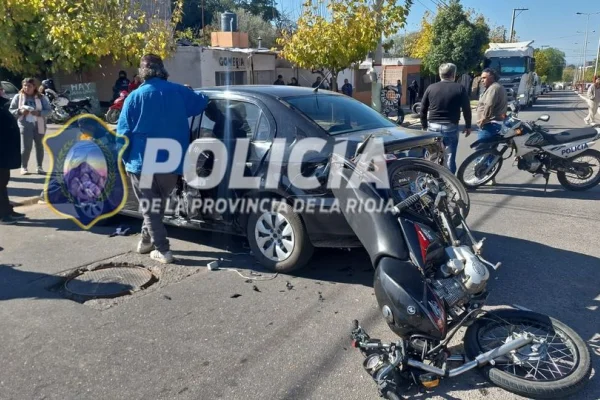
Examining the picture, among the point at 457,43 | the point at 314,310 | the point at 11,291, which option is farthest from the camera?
the point at 457,43

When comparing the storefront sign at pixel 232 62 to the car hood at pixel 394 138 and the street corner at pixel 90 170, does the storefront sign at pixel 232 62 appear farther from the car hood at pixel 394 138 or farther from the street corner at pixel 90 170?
the car hood at pixel 394 138

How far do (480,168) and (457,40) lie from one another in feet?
80.6

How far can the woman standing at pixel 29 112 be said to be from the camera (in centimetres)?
857

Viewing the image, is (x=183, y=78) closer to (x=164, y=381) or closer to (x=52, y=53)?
(x=52, y=53)

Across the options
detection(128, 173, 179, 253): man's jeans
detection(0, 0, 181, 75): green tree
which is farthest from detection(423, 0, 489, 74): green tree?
detection(128, 173, 179, 253): man's jeans

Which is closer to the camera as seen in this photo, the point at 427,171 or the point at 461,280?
the point at 461,280

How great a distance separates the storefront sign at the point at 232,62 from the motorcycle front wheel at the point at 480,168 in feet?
51.3

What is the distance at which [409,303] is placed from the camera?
3002mm

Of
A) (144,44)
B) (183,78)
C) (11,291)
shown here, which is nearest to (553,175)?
(11,291)

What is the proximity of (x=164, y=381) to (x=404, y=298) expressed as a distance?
155cm

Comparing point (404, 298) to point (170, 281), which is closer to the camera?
point (404, 298)

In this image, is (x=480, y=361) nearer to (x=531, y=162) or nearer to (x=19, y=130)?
(x=531, y=162)

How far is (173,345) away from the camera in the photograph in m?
3.59

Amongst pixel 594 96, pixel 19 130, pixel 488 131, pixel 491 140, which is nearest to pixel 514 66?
pixel 594 96
